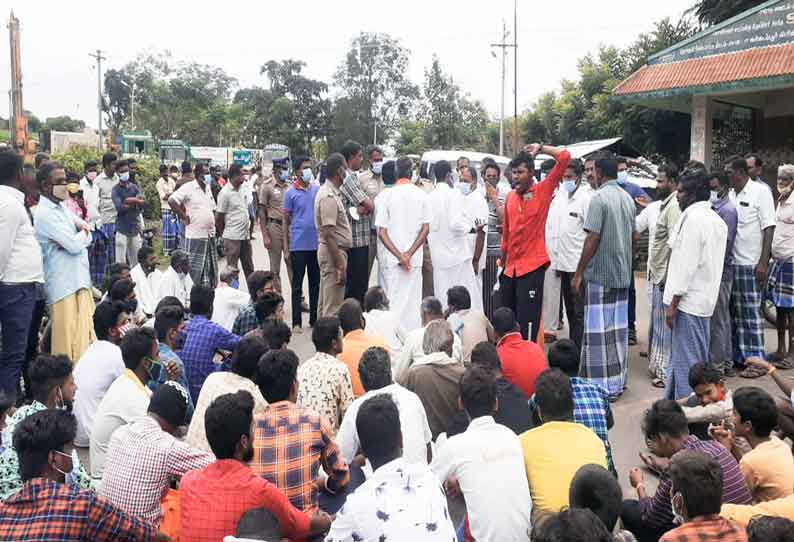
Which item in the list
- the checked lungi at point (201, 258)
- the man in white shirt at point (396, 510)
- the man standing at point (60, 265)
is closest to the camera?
the man in white shirt at point (396, 510)

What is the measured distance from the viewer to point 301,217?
8.38 meters

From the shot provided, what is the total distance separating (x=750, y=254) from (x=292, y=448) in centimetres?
508

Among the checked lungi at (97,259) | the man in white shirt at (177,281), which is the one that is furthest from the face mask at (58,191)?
the checked lungi at (97,259)

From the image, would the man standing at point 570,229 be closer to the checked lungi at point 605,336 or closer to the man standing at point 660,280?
the man standing at point 660,280

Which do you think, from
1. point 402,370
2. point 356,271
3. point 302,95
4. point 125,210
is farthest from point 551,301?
point 302,95

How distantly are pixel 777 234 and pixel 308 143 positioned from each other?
52830mm

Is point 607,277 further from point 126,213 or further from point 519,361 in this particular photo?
point 126,213

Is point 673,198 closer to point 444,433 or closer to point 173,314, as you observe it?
point 444,433

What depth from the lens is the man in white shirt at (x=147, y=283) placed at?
7109mm

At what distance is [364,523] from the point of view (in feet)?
8.61

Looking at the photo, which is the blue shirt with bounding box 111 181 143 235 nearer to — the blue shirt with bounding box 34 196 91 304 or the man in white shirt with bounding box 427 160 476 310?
the blue shirt with bounding box 34 196 91 304

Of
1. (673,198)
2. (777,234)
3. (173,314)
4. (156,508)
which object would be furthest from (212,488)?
(777,234)

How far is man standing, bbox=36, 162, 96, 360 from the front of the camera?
5961 millimetres

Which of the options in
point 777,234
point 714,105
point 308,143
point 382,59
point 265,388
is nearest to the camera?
point 265,388
